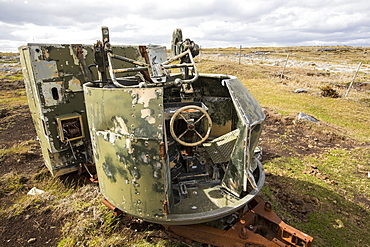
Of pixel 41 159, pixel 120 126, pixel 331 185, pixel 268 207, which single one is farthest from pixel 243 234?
pixel 41 159

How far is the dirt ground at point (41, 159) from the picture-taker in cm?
339

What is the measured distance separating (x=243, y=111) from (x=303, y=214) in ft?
7.35

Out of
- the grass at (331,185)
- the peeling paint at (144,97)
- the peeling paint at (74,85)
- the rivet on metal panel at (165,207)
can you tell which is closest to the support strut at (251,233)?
the rivet on metal panel at (165,207)

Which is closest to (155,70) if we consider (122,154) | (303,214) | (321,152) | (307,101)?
(122,154)

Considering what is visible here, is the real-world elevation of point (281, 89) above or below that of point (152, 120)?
below

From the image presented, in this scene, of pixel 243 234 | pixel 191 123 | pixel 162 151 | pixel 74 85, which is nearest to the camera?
pixel 162 151

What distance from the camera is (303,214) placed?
3.75m

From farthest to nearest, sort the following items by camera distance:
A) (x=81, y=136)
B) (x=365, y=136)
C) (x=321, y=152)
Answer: (x=365, y=136) → (x=321, y=152) → (x=81, y=136)

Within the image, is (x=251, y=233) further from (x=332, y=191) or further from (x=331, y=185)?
(x=331, y=185)

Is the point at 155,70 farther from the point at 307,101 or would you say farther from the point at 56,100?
the point at 307,101

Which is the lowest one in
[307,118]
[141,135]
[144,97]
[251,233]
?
[307,118]

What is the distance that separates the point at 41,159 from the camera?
5621 millimetres

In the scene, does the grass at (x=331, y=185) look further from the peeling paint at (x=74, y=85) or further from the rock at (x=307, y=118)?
the peeling paint at (x=74, y=85)

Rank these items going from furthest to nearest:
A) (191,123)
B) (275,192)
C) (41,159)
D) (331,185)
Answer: (41,159), (331,185), (275,192), (191,123)
